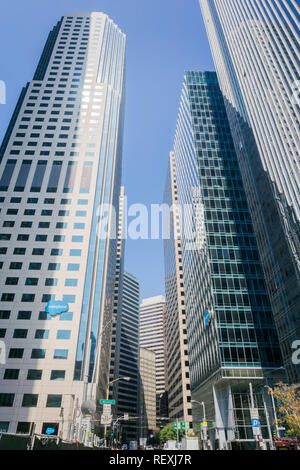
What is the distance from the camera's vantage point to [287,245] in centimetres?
4984

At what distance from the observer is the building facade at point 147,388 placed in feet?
558

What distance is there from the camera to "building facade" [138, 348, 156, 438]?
170 m

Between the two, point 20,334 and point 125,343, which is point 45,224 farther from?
point 125,343

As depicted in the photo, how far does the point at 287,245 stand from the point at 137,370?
13733cm

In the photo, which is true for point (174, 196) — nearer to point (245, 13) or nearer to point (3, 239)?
point (245, 13)

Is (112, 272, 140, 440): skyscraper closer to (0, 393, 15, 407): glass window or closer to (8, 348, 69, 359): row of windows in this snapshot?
(8, 348, 69, 359): row of windows

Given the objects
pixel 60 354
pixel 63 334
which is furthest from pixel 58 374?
pixel 63 334

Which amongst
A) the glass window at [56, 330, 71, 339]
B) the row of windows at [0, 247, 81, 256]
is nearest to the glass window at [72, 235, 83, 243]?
the row of windows at [0, 247, 81, 256]

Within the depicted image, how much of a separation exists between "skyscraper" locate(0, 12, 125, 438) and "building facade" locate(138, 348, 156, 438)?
109 metres

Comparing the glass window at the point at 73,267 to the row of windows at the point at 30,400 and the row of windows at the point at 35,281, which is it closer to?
the row of windows at the point at 35,281

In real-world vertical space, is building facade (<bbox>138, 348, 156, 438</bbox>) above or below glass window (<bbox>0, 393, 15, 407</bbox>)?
above

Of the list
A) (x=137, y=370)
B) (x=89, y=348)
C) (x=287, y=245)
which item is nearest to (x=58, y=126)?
(x=89, y=348)

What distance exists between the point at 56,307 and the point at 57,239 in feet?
53.4

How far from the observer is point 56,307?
5894 cm
